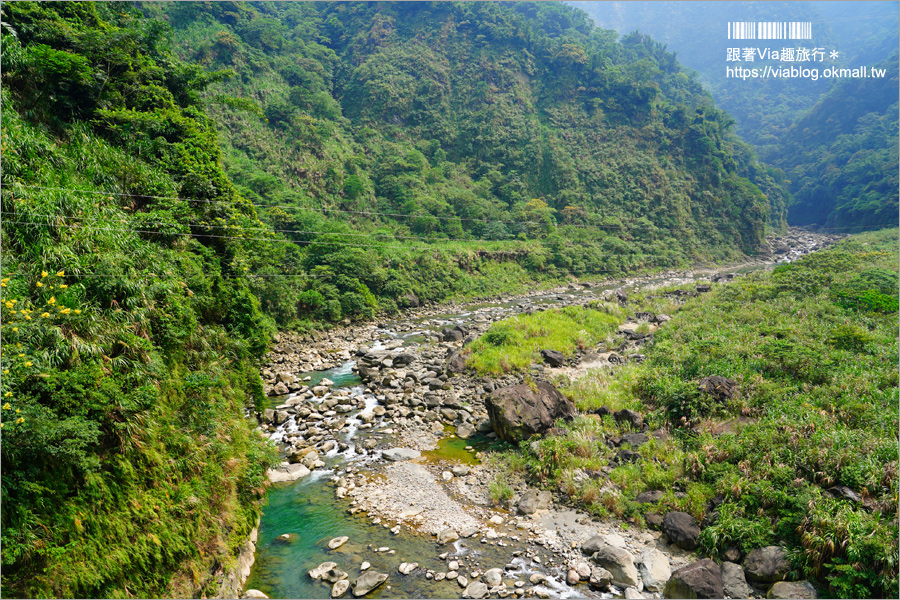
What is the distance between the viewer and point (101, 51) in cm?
1589

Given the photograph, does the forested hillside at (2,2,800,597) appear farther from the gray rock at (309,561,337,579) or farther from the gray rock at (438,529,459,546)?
the gray rock at (438,529,459,546)

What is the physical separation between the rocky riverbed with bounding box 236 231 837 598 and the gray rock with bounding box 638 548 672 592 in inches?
1.1

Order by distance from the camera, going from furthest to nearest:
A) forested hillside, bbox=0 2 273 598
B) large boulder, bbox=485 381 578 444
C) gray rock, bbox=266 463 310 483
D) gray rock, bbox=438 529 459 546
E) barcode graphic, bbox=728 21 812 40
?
barcode graphic, bbox=728 21 812 40, large boulder, bbox=485 381 578 444, gray rock, bbox=266 463 310 483, gray rock, bbox=438 529 459 546, forested hillside, bbox=0 2 273 598

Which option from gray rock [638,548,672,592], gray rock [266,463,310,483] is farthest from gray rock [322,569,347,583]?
gray rock [638,548,672,592]

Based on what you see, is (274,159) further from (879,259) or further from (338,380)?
(879,259)

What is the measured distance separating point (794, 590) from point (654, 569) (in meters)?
2.49

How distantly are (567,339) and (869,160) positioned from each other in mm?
90612

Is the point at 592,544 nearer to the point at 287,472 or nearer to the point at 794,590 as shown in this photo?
the point at 794,590

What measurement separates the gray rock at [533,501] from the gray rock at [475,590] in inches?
112

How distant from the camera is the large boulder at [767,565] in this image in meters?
8.60

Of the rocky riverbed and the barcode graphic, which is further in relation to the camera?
the barcode graphic

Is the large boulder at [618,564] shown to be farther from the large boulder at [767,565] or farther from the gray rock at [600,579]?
the large boulder at [767,565]

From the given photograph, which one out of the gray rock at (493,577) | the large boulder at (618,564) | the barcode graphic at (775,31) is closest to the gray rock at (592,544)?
the large boulder at (618,564)

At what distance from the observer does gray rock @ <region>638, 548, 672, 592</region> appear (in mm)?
8992
